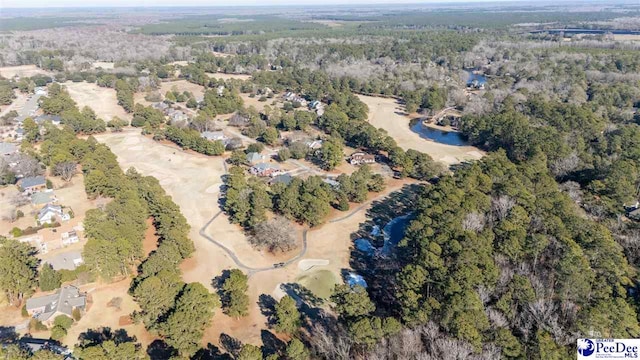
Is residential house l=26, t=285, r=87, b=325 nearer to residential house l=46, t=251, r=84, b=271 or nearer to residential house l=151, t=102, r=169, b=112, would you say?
residential house l=46, t=251, r=84, b=271

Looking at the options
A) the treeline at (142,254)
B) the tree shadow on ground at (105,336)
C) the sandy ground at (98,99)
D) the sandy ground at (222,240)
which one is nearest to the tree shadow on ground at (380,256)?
the sandy ground at (222,240)

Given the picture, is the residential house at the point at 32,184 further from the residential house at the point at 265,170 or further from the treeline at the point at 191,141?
the residential house at the point at 265,170

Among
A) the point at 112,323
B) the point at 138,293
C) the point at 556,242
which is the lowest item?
the point at 112,323

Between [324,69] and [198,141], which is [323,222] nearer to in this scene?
[198,141]

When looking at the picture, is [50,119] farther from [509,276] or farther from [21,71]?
[509,276]

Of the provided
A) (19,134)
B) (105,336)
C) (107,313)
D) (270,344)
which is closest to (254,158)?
(107,313)

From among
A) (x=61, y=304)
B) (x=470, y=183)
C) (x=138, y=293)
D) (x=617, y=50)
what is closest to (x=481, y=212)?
(x=470, y=183)

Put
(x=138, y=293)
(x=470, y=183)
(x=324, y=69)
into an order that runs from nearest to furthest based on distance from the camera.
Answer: (x=138, y=293) → (x=470, y=183) → (x=324, y=69)
